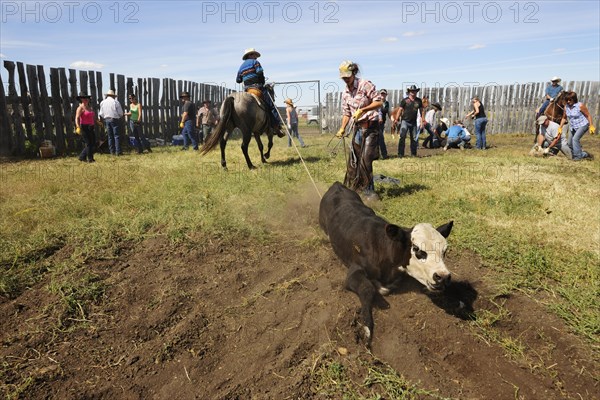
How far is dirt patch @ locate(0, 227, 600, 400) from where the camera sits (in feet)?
9.59

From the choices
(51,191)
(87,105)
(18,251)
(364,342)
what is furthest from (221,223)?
(87,105)

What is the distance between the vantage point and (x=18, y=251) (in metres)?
4.75

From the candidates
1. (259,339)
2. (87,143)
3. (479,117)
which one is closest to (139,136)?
(87,143)

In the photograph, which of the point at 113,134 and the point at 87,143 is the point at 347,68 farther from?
the point at 113,134

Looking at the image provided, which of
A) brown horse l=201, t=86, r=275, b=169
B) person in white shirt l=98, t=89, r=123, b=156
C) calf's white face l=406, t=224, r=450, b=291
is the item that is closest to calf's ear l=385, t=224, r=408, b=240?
calf's white face l=406, t=224, r=450, b=291

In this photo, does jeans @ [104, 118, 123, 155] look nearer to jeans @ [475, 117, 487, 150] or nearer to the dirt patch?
the dirt patch

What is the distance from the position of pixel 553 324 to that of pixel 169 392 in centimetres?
335

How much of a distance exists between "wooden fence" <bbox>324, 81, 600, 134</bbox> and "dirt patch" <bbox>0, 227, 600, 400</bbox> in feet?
57.9

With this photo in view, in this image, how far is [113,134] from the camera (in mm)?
13086

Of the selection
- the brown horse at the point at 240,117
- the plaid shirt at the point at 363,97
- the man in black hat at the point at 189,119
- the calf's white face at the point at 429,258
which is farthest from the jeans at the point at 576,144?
the man in black hat at the point at 189,119

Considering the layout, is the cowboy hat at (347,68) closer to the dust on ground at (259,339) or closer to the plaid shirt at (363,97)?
the plaid shirt at (363,97)

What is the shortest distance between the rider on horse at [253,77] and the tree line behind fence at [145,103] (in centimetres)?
681

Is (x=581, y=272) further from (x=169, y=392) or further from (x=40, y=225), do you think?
(x=40, y=225)

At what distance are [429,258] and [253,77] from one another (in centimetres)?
840
